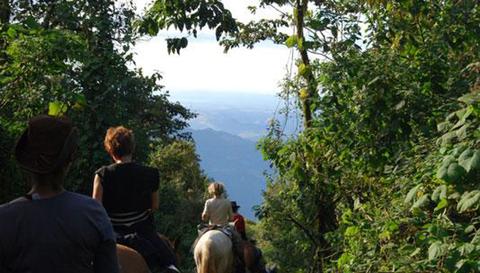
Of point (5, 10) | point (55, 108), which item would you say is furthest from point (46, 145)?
point (5, 10)

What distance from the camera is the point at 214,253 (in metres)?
9.52

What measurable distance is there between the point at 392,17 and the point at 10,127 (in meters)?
6.26

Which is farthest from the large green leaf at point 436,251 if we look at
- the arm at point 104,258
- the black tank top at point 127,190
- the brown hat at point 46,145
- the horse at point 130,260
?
the horse at point 130,260

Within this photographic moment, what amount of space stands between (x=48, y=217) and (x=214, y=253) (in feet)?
23.1

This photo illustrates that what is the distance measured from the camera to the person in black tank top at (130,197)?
5.71m

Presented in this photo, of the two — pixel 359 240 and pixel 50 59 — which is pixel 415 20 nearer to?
pixel 359 240

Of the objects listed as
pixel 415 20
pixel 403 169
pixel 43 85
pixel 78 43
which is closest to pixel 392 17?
pixel 415 20

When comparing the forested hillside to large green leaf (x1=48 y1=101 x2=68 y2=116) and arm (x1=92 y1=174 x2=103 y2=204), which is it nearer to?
arm (x1=92 y1=174 x2=103 y2=204)

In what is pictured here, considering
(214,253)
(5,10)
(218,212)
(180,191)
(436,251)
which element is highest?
(5,10)

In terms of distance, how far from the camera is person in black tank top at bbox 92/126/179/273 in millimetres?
5707

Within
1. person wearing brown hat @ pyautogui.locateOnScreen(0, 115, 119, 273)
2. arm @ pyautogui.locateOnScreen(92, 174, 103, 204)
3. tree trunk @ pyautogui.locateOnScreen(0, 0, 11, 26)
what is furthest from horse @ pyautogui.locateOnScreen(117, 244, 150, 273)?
tree trunk @ pyautogui.locateOnScreen(0, 0, 11, 26)

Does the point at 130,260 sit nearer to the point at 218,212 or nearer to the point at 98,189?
the point at 98,189

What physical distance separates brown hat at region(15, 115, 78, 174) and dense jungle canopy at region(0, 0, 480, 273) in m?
2.05

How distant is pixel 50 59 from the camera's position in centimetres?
839
